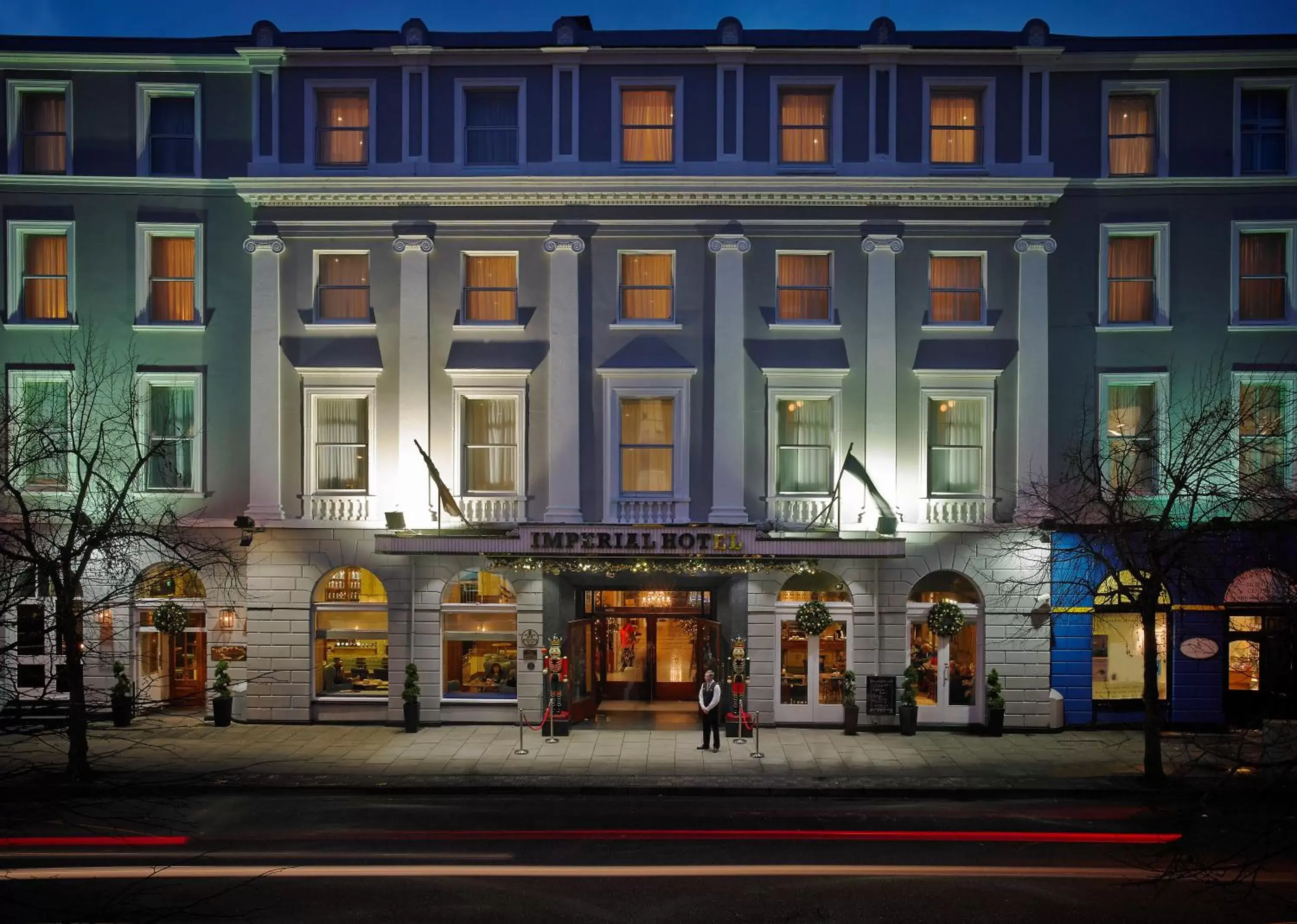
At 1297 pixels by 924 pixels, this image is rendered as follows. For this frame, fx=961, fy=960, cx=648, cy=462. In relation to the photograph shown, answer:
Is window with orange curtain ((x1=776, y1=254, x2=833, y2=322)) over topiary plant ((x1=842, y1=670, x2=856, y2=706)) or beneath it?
over

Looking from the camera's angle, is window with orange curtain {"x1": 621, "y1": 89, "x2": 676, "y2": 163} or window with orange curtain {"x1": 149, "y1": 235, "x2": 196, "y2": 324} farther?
window with orange curtain {"x1": 149, "y1": 235, "x2": 196, "y2": 324}

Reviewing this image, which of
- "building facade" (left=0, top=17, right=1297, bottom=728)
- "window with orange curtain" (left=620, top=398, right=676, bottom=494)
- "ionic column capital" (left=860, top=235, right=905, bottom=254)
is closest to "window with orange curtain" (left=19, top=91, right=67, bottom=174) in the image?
"building facade" (left=0, top=17, right=1297, bottom=728)

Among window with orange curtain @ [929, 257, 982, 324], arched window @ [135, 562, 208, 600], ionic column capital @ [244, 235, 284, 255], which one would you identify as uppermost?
ionic column capital @ [244, 235, 284, 255]

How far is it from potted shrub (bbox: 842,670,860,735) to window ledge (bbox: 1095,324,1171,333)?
33.7 ft

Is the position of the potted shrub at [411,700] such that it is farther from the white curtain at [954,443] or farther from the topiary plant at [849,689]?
the white curtain at [954,443]

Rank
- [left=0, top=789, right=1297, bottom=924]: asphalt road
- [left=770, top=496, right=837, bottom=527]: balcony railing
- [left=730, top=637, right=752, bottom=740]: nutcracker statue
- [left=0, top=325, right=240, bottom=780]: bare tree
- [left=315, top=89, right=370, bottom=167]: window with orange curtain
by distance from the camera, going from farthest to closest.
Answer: [left=315, top=89, right=370, bottom=167]: window with orange curtain → [left=770, top=496, right=837, bottom=527]: balcony railing → [left=730, top=637, right=752, bottom=740]: nutcracker statue → [left=0, top=325, right=240, bottom=780]: bare tree → [left=0, top=789, right=1297, bottom=924]: asphalt road

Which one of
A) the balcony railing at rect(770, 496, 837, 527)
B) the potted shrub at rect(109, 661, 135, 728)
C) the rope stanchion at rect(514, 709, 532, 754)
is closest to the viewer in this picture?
the rope stanchion at rect(514, 709, 532, 754)

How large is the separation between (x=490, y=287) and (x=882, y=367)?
9689 millimetres

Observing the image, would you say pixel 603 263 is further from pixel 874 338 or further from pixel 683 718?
pixel 683 718

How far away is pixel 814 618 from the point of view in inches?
882

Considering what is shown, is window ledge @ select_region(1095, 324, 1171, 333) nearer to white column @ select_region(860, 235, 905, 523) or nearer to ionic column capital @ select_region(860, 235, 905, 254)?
white column @ select_region(860, 235, 905, 523)

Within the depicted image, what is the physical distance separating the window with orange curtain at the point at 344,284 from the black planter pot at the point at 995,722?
1778cm

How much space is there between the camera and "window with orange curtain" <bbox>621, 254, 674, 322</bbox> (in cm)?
2352

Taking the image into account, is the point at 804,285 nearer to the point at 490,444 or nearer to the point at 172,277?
the point at 490,444
